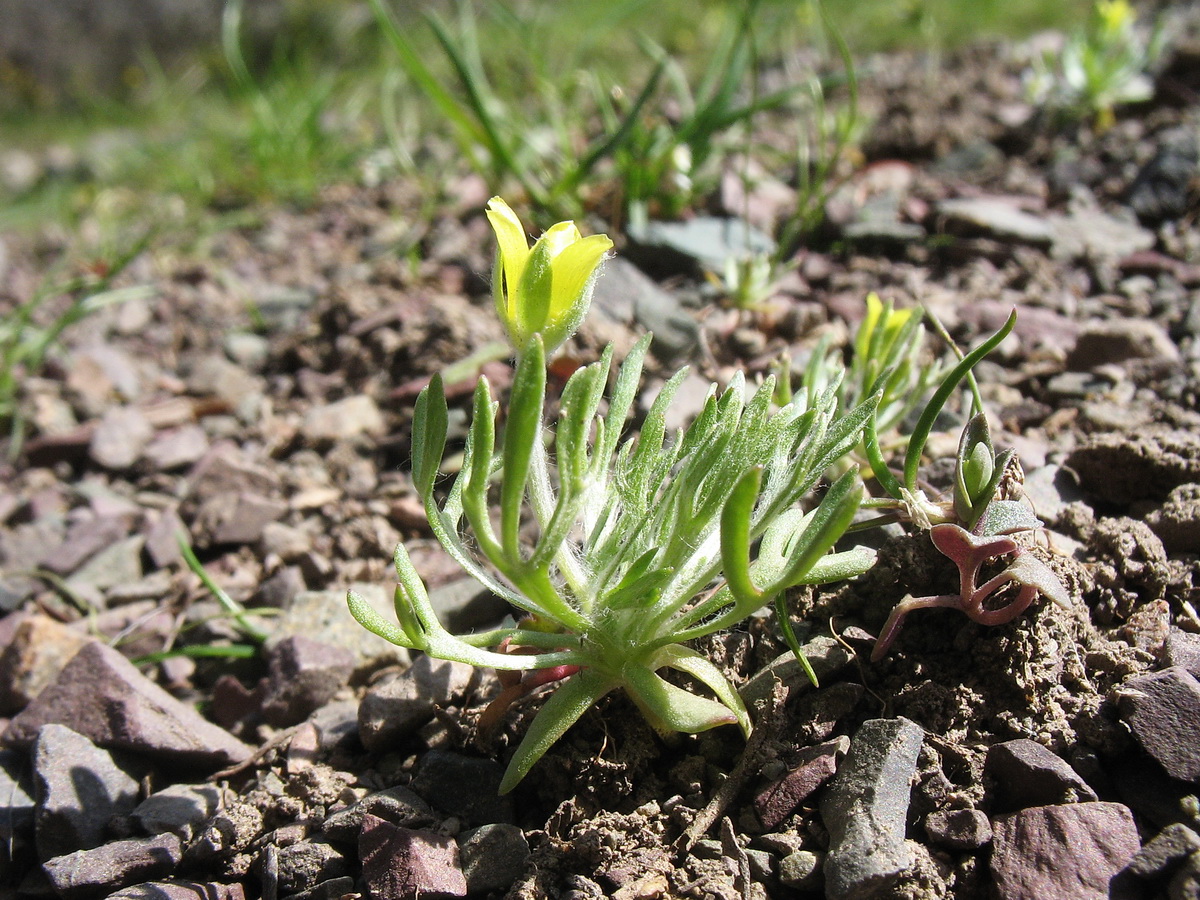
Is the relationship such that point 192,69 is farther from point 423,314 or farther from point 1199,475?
point 1199,475

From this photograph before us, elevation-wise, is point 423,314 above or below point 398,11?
below

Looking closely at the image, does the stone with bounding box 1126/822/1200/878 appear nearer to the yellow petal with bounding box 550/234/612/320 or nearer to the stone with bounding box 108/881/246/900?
the yellow petal with bounding box 550/234/612/320

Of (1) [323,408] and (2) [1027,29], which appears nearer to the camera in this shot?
(1) [323,408]

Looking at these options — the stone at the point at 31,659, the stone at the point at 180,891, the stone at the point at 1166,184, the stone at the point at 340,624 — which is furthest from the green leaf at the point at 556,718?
the stone at the point at 1166,184

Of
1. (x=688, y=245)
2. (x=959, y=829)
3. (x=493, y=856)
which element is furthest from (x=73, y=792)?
(x=688, y=245)

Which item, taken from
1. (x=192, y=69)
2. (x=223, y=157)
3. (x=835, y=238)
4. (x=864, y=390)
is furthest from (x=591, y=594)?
(x=192, y=69)

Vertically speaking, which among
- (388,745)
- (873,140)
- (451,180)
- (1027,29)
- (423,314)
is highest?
(1027,29)

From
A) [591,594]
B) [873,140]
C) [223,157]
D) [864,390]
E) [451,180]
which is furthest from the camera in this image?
[223,157]

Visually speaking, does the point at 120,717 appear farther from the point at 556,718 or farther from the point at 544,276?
the point at 544,276

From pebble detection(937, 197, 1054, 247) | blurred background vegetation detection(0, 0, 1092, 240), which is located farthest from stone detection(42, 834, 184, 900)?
pebble detection(937, 197, 1054, 247)
